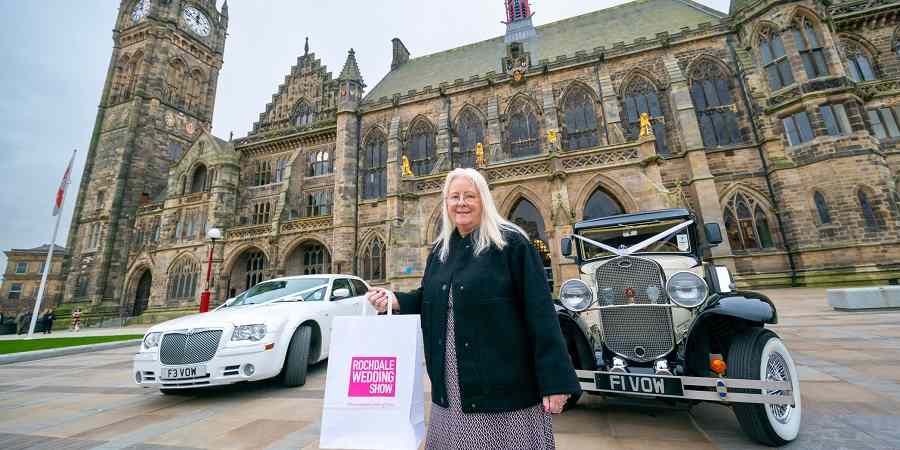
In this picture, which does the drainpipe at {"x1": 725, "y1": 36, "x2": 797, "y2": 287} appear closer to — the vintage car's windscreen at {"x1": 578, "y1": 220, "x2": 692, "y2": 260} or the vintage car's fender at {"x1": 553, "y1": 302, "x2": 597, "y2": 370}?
the vintage car's windscreen at {"x1": 578, "y1": 220, "x2": 692, "y2": 260}

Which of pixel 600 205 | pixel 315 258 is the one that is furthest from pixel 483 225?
pixel 315 258

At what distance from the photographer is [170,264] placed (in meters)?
22.7

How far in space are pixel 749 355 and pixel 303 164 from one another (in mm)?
24501

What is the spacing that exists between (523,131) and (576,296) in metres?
16.9

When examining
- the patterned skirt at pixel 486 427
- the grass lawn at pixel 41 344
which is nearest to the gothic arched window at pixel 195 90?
the grass lawn at pixel 41 344

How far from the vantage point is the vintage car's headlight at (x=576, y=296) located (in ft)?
10.8

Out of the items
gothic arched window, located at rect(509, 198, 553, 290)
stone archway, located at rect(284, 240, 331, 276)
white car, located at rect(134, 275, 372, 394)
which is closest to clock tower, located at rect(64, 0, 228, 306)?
stone archway, located at rect(284, 240, 331, 276)

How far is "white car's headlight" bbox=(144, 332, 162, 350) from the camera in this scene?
4.22 meters

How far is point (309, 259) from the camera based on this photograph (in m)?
21.4

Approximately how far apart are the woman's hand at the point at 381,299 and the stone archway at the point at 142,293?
2965 cm

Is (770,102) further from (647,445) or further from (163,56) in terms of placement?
(163,56)

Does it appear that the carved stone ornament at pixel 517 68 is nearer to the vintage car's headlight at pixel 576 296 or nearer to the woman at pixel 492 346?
the vintage car's headlight at pixel 576 296

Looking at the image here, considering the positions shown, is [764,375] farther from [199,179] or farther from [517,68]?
[199,179]

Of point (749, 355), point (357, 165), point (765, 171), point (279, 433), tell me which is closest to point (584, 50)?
point (765, 171)
